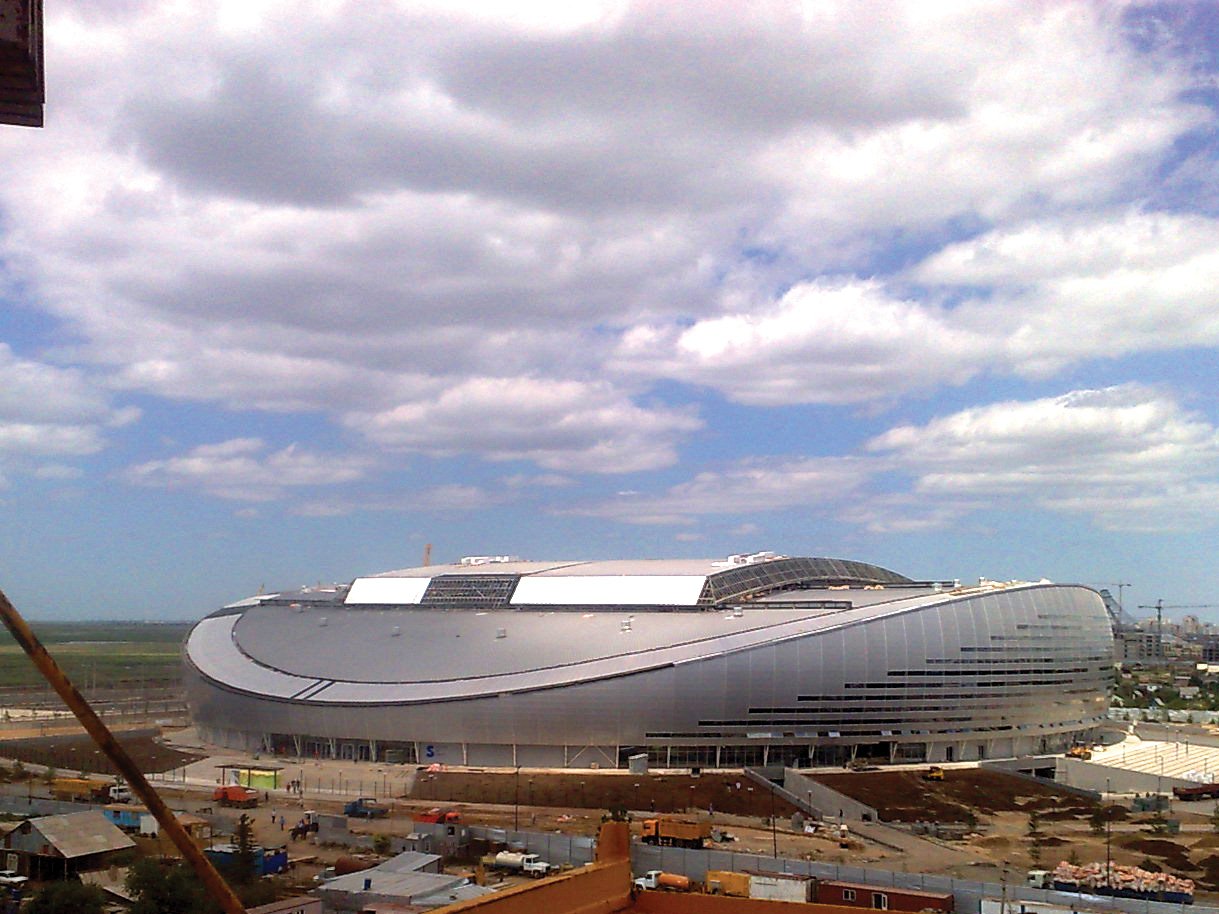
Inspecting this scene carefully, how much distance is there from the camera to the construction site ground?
49938mm

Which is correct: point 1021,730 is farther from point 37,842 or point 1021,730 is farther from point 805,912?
point 805,912

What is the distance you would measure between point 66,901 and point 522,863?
17.7 m

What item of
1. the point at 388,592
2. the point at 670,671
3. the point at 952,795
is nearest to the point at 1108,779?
the point at 952,795

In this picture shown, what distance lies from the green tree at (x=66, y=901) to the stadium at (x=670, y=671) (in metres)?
40.5

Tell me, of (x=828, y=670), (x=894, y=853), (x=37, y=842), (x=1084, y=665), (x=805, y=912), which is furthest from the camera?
(x=1084, y=665)

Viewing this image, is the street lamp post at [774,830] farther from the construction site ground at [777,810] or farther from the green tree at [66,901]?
the green tree at [66,901]

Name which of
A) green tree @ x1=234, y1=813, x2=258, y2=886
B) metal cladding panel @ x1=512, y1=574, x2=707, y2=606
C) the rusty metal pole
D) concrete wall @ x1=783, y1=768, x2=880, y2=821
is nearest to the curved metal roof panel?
metal cladding panel @ x1=512, y1=574, x2=707, y2=606

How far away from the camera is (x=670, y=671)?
71500 mm

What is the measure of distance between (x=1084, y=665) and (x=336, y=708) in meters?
55.0

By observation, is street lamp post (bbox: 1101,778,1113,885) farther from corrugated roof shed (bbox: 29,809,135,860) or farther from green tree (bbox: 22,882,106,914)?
corrugated roof shed (bbox: 29,809,135,860)

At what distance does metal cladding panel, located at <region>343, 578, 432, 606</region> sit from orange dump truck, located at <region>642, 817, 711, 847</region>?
144ft

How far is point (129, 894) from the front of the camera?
112 ft

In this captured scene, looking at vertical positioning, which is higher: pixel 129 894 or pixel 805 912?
pixel 805 912

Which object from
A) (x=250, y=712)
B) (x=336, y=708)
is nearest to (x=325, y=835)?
(x=336, y=708)
